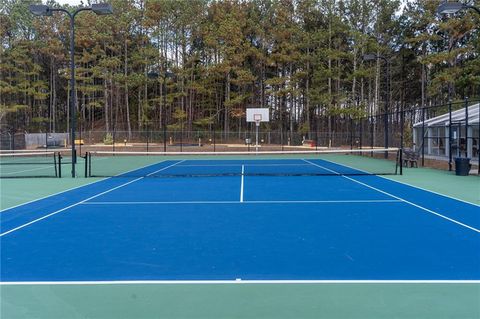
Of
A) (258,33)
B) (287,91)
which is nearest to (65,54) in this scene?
(258,33)

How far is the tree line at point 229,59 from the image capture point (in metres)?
47.6

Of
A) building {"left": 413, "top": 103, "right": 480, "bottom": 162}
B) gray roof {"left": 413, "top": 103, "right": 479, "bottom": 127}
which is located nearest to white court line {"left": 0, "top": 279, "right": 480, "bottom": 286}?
building {"left": 413, "top": 103, "right": 480, "bottom": 162}

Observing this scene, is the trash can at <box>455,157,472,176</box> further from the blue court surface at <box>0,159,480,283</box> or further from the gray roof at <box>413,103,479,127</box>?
the blue court surface at <box>0,159,480,283</box>

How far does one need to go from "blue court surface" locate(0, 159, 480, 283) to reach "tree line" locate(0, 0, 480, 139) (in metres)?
35.7

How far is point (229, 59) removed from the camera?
49.3 meters

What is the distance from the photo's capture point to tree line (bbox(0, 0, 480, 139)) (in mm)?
47594

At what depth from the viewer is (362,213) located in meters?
9.05

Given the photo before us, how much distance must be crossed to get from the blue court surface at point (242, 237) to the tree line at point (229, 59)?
35.7m

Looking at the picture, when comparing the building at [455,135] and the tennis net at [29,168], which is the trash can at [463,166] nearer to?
the building at [455,135]

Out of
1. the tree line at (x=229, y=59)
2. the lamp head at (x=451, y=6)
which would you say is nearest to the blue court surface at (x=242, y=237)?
the lamp head at (x=451, y=6)

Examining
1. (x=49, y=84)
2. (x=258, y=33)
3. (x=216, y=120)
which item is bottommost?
(x=216, y=120)

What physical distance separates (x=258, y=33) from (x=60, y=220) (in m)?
44.6

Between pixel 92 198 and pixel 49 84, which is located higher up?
pixel 49 84
